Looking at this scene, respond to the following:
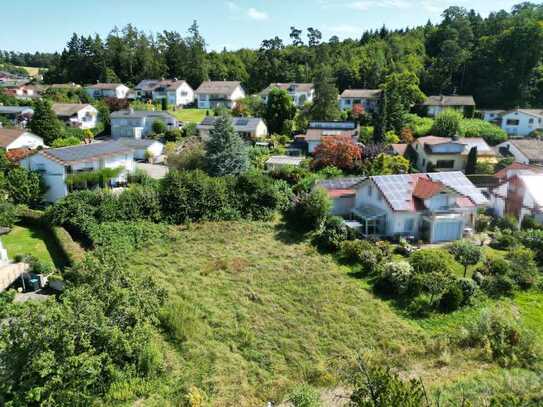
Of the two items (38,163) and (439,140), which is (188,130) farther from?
(439,140)

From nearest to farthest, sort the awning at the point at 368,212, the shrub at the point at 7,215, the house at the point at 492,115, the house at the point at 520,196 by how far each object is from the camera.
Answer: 1. the shrub at the point at 7,215
2. the awning at the point at 368,212
3. the house at the point at 520,196
4. the house at the point at 492,115

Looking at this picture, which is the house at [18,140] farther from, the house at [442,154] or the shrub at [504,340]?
the shrub at [504,340]

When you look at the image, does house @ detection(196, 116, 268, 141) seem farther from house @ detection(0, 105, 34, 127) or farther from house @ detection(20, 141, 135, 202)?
house @ detection(0, 105, 34, 127)

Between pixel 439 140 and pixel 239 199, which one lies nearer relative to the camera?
pixel 239 199

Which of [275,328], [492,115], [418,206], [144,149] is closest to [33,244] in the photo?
[275,328]

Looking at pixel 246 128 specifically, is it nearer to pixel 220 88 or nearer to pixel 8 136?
pixel 8 136

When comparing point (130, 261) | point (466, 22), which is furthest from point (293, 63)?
point (130, 261)

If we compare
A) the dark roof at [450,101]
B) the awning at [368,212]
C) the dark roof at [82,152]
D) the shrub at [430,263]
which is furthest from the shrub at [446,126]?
the dark roof at [82,152]
